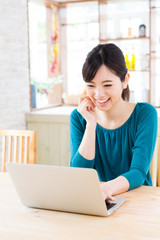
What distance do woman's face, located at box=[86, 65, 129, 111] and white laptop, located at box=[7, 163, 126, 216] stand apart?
514mm

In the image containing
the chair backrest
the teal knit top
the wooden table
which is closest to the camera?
the wooden table

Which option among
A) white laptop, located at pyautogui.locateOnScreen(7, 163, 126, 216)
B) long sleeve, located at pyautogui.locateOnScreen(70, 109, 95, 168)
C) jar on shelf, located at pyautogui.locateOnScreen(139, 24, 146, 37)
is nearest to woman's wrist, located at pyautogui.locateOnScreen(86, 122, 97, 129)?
long sleeve, located at pyautogui.locateOnScreen(70, 109, 95, 168)

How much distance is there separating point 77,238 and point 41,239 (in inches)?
3.9

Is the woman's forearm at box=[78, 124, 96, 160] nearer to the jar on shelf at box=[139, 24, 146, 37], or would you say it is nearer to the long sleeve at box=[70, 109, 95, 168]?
the long sleeve at box=[70, 109, 95, 168]

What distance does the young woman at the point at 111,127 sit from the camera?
1.58 metres

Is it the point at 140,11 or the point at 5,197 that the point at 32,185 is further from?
the point at 140,11

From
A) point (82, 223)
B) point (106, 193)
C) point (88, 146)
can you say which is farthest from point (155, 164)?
point (82, 223)

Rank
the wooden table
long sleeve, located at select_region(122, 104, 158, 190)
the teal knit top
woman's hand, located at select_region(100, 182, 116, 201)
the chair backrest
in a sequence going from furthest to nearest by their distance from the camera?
1. the chair backrest
2. the teal knit top
3. long sleeve, located at select_region(122, 104, 158, 190)
4. woman's hand, located at select_region(100, 182, 116, 201)
5. the wooden table

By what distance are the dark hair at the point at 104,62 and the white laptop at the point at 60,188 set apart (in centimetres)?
56

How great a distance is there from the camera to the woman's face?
159 cm

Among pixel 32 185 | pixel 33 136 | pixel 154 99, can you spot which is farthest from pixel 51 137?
pixel 32 185

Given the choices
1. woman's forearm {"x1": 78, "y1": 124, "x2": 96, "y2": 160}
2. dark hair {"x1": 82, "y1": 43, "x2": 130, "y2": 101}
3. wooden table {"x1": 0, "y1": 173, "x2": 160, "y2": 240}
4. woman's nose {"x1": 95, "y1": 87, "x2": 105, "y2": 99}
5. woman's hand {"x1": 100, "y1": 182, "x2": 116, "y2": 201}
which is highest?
dark hair {"x1": 82, "y1": 43, "x2": 130, "y2": 101}

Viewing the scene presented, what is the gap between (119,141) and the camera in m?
1.77

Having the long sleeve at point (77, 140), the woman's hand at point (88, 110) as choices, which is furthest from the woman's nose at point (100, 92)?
the long sleeve at point (77, 140)
